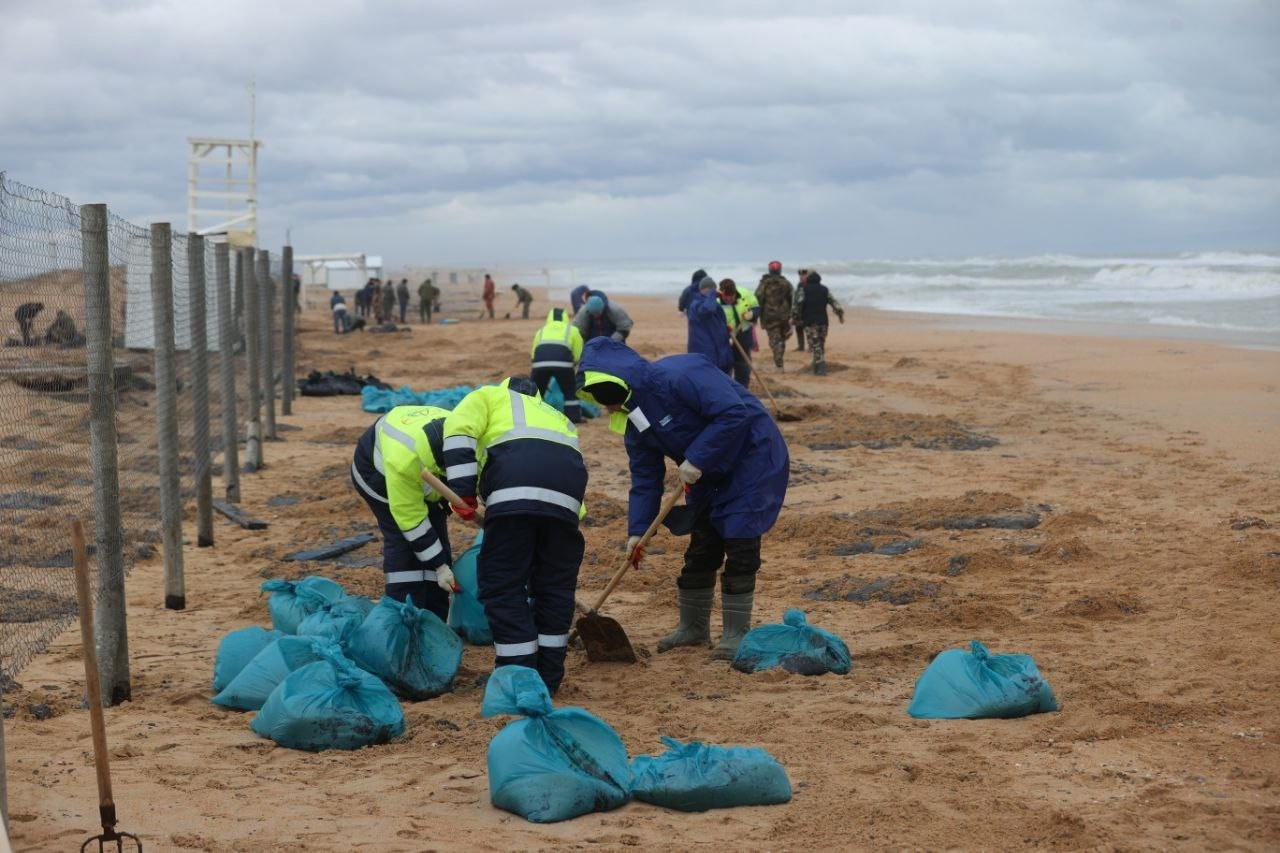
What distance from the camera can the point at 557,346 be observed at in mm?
13141

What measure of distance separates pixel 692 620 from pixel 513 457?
5.33ft

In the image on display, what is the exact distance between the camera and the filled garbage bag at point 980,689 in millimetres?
5242

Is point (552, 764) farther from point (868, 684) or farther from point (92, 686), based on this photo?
point (868, 684)

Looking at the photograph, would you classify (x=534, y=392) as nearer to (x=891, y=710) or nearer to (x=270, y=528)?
(x=891, y=710)

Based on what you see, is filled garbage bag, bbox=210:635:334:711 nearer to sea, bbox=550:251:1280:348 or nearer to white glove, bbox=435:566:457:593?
white glove, bbox=435:566:457:593

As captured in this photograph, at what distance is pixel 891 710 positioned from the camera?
5.48 metres

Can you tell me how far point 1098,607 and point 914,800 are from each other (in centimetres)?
299

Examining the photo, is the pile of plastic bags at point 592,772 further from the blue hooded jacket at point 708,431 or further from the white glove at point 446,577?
the blue hooded jacket at point 708,431

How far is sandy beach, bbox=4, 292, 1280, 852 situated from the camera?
418 centimetres

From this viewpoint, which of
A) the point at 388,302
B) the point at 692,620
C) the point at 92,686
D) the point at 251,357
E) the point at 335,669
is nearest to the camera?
the point at 92,686

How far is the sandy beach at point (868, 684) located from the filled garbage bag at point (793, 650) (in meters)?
0.11

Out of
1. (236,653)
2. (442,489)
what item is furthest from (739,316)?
(236,653)

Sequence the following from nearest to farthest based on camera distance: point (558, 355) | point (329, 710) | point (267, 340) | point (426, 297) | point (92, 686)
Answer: point (92, 686), point (329, 710), point (558, 355), point (267, 340), point (426, 297)

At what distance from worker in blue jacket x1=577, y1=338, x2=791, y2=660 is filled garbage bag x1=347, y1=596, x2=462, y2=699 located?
1003 mm
